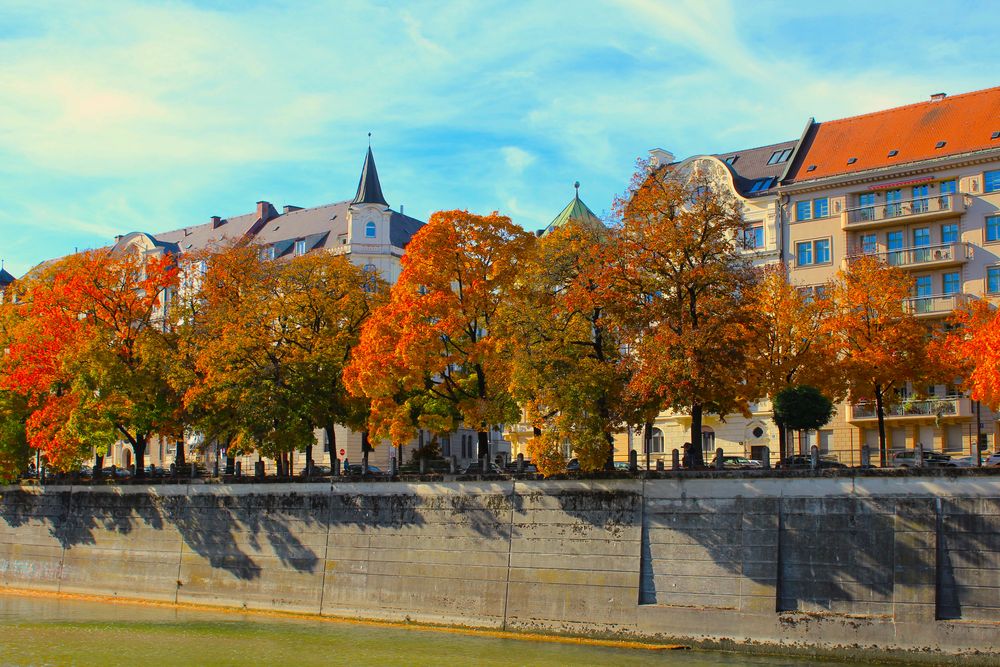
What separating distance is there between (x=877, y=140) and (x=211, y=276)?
128ft

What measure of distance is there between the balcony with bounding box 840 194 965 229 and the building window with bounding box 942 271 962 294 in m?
3.27

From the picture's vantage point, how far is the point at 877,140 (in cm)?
6762

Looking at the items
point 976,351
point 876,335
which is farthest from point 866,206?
point 976,351

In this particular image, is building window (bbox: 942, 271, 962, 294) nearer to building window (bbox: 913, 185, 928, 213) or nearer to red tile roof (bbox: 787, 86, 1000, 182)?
building window (bbox: 913, 185, 928, 213)

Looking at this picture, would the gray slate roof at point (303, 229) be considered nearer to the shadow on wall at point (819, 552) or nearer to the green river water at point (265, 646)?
the green river water at point (265, 646)

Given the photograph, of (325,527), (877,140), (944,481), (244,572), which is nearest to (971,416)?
(877,140)

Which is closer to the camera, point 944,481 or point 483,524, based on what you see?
point 944,481

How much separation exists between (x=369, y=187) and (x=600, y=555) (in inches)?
2054

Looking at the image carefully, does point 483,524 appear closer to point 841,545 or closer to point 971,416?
point 841,545

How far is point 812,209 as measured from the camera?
67.4m

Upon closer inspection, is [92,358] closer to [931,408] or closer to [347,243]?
[347,243]

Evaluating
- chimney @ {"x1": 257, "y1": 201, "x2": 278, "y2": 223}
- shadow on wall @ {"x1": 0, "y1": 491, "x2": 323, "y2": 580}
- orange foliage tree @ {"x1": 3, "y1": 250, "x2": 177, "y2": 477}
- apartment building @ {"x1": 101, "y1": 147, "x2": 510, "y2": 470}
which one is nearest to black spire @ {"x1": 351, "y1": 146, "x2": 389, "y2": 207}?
apartment building @ {"x1": 101, "y1": 147, "x2": 510, "y2": 470}

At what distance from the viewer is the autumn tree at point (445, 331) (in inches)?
2037

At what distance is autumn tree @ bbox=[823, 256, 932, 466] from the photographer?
166 feet
